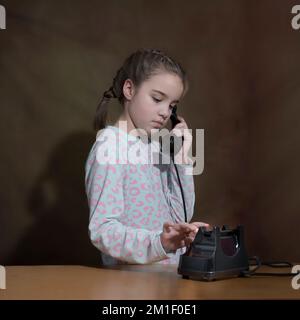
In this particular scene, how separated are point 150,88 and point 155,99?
0.03 m

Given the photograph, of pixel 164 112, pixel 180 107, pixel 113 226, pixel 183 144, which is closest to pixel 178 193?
pixel 183 144

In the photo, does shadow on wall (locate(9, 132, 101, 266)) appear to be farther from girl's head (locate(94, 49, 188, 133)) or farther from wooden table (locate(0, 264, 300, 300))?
wooden table (locate(0, 264, 300, 300))

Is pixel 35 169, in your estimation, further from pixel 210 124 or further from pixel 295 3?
pixel 295 3

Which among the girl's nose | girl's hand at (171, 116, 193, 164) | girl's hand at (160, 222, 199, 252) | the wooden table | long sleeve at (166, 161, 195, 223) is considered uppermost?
the girl's nose

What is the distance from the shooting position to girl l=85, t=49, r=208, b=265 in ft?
5.10

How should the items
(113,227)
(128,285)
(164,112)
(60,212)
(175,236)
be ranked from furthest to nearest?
(60,212)
(164,112)
(113,227)
(175,236)
(128,285)

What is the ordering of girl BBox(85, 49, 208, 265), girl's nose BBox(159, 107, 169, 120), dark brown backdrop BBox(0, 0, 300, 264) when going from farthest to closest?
dark brown backdrop BBox(0, 0, 300, 264) < girl's nose BBox(159, 107, 169, 120) < girl BBox(85, 49, 208, 265)

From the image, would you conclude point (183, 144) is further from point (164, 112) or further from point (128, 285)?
point (128, 285)

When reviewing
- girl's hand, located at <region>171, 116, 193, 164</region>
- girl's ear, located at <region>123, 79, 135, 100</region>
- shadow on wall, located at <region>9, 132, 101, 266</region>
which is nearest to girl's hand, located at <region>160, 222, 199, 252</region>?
girl's hand, located at <region>171, 116, 193, 164</region>

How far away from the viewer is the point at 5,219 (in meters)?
2.22

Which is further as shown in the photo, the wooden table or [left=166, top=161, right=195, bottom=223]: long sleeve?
[left=166, top=161, right=195, bottom=223]: long sleeve

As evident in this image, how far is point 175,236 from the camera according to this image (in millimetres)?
1441
